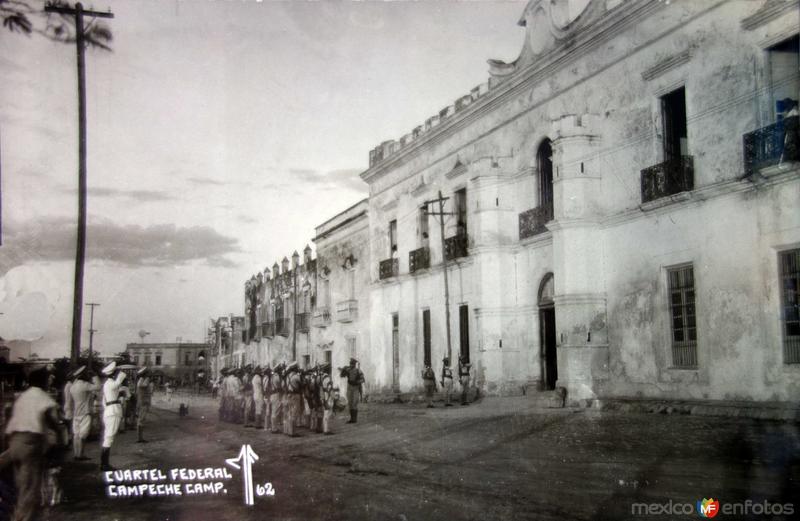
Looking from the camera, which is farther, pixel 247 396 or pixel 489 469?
pixel 247 396

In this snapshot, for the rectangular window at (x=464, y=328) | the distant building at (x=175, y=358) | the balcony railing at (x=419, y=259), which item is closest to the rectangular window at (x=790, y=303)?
the rectangular window at (x=464, y=328)

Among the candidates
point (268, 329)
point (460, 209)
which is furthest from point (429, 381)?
point (268, 329)

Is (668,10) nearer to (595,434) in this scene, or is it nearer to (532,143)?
(532,143)

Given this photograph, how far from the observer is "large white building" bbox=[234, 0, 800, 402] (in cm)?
1134

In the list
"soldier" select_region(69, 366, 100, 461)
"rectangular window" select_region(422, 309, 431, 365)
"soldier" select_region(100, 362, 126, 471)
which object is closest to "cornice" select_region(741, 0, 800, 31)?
"soldier" select_region(100, 362, 126, 471)

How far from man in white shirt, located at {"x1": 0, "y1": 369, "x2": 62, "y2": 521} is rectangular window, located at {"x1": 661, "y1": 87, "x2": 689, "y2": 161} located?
11.1 m

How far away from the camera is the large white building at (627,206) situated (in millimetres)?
11344

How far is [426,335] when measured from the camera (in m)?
23.1

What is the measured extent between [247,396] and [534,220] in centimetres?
792

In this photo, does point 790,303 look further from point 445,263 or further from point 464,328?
point 464,328

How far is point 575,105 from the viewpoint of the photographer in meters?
16.1

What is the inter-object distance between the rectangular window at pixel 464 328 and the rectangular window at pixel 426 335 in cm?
199

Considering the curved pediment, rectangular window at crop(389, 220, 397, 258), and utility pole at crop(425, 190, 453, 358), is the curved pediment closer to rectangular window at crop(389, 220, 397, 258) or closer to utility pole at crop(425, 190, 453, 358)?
utility pole at crop(425, 190, 453, 358)

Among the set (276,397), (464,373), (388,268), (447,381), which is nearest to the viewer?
(276,397)
